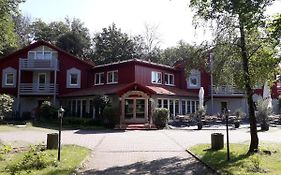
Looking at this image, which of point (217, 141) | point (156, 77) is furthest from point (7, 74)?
point (217, 141)

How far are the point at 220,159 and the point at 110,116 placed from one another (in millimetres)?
17027

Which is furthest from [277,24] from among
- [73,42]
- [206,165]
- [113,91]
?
[73,42]

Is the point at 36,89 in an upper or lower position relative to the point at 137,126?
upper

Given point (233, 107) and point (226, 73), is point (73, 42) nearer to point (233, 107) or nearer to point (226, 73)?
point (233, 107)

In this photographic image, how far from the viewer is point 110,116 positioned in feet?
92.8

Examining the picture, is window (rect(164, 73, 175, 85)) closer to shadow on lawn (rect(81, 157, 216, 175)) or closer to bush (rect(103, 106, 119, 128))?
bush (rect(103, 106, 119, 128))

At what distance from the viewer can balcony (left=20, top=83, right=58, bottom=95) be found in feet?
124

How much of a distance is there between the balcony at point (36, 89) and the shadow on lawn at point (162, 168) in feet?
90.3

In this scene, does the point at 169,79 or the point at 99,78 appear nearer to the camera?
the point at 99,78

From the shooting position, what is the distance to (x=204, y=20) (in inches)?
559

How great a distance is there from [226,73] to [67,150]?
7057mm

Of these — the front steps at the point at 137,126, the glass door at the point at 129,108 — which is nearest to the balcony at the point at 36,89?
the glass door at the point at 129,108

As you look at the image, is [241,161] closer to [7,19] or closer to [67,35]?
[7,19]

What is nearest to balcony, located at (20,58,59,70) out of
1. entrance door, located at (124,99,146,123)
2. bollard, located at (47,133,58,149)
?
entrance door, located at (124,99,146,123)
